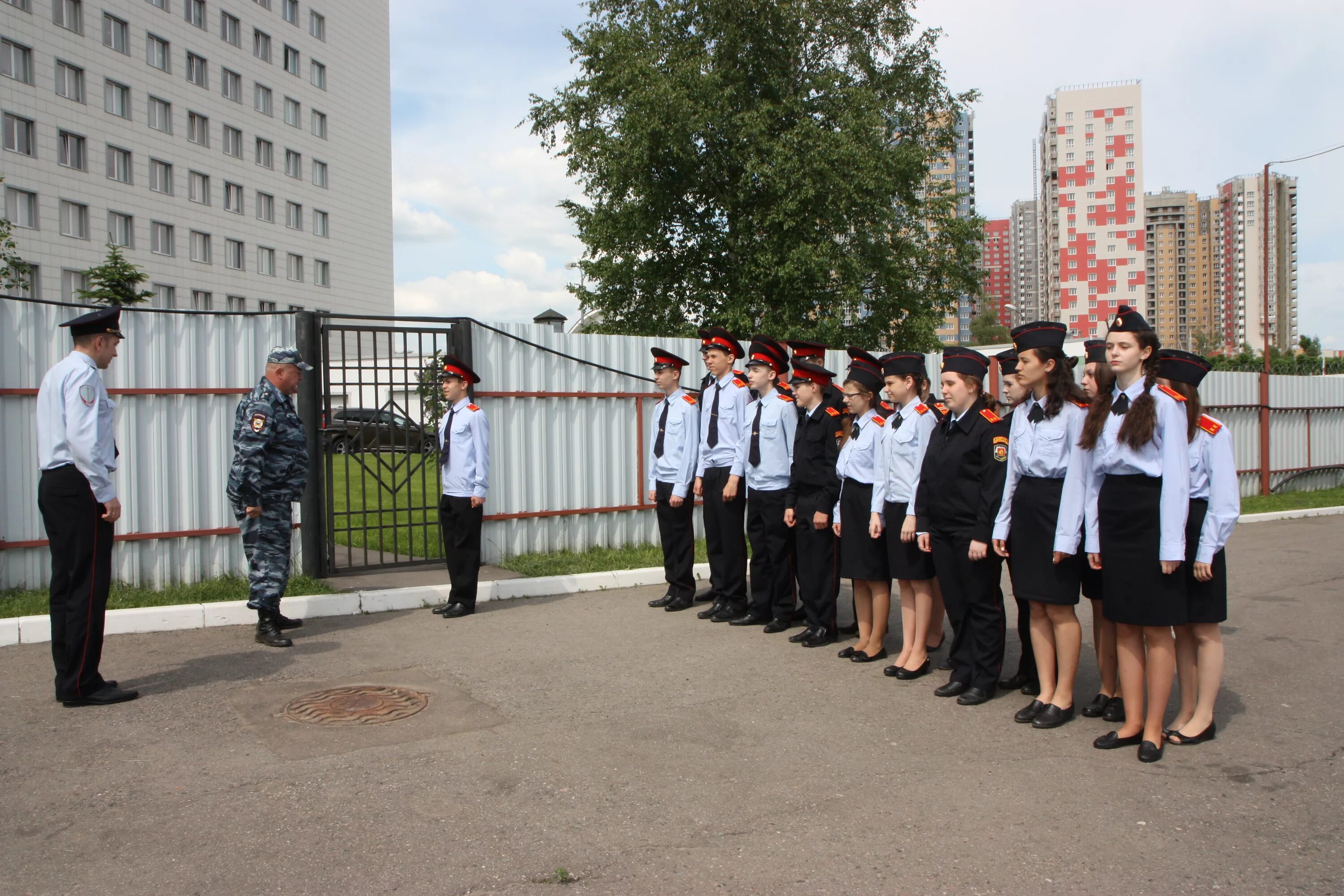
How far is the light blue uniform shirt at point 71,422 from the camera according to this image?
5375 mm

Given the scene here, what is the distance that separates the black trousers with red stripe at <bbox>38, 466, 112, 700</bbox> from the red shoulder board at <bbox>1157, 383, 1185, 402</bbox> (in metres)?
5.51

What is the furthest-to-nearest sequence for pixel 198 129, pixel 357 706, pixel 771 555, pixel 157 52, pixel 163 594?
pixel 198 129 < pixel 157 52 < pixel 163 594 < pixel 771 555 < pixel 357 706

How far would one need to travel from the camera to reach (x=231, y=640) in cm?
701

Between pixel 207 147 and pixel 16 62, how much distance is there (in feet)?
33.0

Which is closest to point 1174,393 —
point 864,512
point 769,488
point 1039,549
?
point 1039,549

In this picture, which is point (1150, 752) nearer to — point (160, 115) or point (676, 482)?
point (676, 482)

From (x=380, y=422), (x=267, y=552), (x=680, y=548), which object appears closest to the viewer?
(x=267, y=552)

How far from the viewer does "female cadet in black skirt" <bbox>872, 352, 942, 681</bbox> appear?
19.5 feet

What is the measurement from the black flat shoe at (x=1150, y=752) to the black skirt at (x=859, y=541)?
6.34 feet

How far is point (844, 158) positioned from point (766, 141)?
184cm

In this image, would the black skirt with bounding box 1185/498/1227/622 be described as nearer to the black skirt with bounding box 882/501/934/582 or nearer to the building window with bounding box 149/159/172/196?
the black skirt with bounding box 882/501/934/582

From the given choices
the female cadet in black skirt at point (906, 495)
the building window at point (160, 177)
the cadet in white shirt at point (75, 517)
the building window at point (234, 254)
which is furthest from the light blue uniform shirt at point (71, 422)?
the building window at point (234, 254)

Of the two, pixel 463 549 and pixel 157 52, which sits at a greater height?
pixel 157 52

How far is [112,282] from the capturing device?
15164 millimetres
